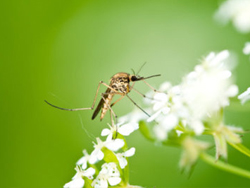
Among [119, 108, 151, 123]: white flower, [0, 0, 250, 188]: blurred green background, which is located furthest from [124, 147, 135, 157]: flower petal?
[0, 0, 250, 188]: blurred green background

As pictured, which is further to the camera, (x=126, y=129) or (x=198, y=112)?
(x=126, y=129)

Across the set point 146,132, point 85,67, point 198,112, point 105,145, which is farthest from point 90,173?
point 85,67

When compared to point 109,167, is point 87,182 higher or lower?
lower

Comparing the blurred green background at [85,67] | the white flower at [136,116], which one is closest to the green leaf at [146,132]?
the white flower at [136,116]

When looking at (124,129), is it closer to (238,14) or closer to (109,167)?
(109,167)

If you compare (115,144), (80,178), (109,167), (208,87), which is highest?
(208,87)

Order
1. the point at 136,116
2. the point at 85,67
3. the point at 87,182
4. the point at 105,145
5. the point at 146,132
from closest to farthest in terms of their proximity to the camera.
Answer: the point at 87,182, the point at 105,145, the point at 146,132, the point at 136,116, the point at 85,67

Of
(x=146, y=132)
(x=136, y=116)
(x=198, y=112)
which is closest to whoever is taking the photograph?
(x=198, y=112)
